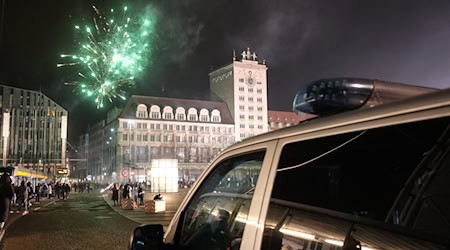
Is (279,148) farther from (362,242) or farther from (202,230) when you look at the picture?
(202,230)

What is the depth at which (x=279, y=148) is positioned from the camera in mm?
1647

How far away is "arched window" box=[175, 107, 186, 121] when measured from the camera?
103000 millimetres

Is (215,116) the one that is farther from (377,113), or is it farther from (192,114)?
(377,113)

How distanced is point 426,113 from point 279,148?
2.17 ft

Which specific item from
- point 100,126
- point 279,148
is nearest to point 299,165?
point 279,148

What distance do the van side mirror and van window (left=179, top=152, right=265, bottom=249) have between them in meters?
0.28

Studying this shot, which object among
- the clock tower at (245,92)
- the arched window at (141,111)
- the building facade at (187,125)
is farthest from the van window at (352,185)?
the clock tower at (245,92)

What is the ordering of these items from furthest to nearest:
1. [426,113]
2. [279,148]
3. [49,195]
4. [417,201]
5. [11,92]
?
[11,92]
[49,195]
[279,148]
[417,201]
[426,113]

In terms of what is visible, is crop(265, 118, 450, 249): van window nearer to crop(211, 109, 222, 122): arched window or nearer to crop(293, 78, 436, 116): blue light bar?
crop(293, 78, 436, 116): blue light bar

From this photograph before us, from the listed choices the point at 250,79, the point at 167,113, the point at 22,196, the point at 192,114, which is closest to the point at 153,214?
the point at 22,196

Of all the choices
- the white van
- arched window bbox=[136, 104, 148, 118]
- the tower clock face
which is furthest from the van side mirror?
the tower clock face

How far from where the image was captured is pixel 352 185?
1.41m

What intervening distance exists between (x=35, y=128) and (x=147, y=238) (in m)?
93.5

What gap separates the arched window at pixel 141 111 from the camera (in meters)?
97.9
